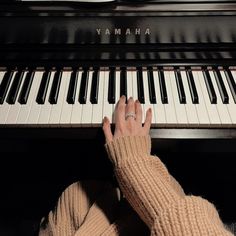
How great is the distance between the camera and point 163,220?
75 cm

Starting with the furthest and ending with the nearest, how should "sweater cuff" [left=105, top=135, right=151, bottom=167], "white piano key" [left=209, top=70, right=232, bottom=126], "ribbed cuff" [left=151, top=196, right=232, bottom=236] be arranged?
"white piano key" [left=209, top=70, right=232, bottom=126] → "sweater cuff" [left=105, top=135, right=151, bottom=167] → "ribbed cuff" [left=151, top=196, right=232, bottom=236]

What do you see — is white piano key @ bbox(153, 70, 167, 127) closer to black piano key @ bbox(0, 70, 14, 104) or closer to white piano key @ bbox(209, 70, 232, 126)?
white piano key @ bbox(209, 70, 232, 126)

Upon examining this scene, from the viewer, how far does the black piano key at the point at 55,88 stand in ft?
3.63

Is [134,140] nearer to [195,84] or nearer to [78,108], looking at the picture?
[78,108]

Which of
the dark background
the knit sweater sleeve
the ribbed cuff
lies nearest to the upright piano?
the knit sweater sleeve

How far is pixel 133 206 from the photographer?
2.96 ft

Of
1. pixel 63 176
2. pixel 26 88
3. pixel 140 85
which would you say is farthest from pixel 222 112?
pixel 63 176

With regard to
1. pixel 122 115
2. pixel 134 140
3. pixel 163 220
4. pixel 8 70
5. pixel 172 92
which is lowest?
pixel 163 220

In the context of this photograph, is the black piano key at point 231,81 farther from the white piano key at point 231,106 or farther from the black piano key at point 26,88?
the black piano key at point 26,88

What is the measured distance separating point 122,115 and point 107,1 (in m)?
0.34

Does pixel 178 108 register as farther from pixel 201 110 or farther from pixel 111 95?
pixel 111 95

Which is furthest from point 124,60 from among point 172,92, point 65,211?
point 65,211

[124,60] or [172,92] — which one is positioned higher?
[124,60]

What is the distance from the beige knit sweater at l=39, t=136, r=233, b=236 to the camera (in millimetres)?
739
